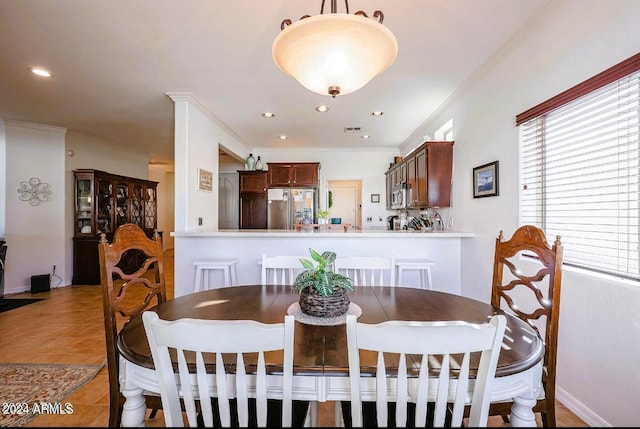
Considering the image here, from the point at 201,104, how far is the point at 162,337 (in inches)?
132

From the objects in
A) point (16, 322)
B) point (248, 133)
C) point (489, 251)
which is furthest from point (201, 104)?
point (489, 251)

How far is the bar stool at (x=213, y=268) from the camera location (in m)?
2.95

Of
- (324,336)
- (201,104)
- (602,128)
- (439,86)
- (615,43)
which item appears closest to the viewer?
(324,336)

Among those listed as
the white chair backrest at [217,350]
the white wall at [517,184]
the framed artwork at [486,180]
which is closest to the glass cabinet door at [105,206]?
the white chair backrest at [217,350]

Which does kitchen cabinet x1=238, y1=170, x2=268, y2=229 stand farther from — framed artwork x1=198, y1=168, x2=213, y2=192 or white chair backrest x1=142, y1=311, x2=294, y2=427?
white chair backrest x1=142, y1=311, x2=294, y2=427

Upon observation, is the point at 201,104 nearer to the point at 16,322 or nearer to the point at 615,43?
the point at 16,322

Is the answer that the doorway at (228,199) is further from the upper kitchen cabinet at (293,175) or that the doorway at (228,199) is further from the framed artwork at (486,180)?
the framed artwork at (486,180)

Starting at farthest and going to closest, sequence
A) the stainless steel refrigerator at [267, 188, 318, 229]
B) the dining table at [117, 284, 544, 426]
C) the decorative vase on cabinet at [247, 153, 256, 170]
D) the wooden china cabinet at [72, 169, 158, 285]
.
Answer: the stainless steel refrigerator at [267, 188, 318, 229], the decorative vase on cabinet at [247, 153, 256, 170], the wooden china cabinet at [72, 169, 158, 285], the dining table at [117, 284, 544, 426]

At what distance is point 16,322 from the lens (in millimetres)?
3188

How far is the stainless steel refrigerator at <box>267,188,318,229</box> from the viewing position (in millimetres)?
5645

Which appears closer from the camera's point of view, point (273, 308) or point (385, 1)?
point (273, 308)

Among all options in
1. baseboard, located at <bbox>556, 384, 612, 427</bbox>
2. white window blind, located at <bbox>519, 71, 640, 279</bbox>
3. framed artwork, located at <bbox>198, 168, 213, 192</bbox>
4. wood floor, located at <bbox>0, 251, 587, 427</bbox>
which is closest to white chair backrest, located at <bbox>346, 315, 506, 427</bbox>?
wood floor, located at <bbox>0, 251, 587, 427</bbox>

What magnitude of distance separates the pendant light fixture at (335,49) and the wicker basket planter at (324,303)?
1010 millimetres

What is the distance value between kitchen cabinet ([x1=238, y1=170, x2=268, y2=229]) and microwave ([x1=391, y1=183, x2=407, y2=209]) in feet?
8.02
